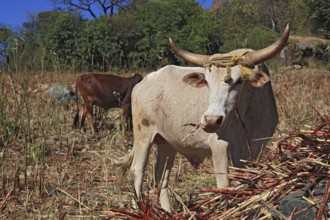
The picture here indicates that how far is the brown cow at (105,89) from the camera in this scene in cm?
1158

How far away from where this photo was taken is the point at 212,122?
360 centimetres

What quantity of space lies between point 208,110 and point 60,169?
2944mm

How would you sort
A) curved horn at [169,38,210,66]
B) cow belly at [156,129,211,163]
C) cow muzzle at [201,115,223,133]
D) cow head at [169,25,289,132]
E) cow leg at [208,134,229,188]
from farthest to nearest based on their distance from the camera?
cow belly at [156,129,211,163] < curved horn at [169,38,210,66] < cow leg at [208,134,229,188] < cow head at [169,25,289,132] < cow muzzle at [201,115,223,133]

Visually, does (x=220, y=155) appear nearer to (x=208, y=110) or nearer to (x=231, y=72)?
(x=208, y=110)

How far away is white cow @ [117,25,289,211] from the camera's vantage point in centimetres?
394

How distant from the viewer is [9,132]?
6.36 meters

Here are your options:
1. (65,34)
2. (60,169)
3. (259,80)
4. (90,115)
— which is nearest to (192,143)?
(259,80)

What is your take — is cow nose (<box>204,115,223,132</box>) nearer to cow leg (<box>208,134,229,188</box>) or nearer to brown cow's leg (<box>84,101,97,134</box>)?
cow leg (<box>208,134,229,188</box>)

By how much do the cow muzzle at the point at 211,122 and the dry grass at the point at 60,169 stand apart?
0.49 metres

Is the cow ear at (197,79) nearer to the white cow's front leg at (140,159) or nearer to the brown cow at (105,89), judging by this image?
the white cow's front leg at (140,159)

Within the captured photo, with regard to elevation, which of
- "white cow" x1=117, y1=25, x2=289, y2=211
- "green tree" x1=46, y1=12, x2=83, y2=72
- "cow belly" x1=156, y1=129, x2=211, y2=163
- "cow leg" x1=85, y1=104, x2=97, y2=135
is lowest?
"cow leg" x1=85, y1=104, x2=97, y2=135

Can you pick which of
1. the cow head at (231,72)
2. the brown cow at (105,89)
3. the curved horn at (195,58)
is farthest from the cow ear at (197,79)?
the brown cow at (105,89)

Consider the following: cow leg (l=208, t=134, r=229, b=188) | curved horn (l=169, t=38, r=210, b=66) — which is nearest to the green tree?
curved horn (l=169, t=38, r=210, b=66)

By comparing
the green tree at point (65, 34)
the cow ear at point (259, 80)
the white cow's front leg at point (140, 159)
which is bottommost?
the white cow's front leg at point (140, 159)
